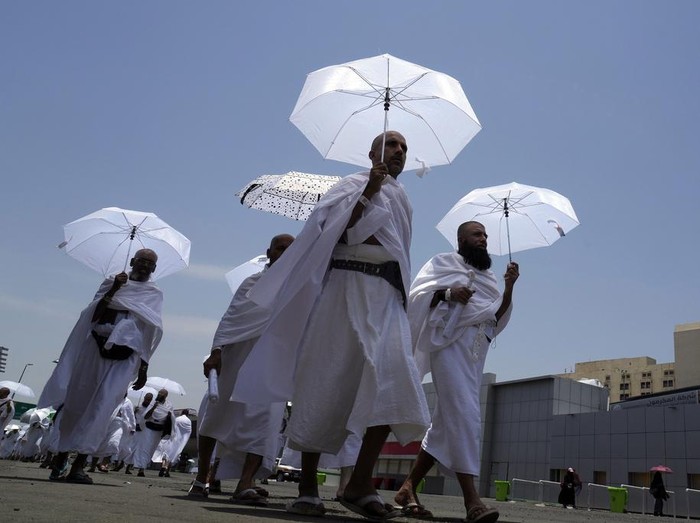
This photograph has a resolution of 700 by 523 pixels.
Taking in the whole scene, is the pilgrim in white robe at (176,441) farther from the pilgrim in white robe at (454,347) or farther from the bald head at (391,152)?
the bald head at (391,152)

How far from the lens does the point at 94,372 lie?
773cm

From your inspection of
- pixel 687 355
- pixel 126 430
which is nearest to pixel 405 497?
pixel 126 430

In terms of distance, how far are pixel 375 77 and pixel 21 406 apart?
81.2 metres

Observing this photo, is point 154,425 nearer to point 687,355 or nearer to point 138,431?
point 138,431

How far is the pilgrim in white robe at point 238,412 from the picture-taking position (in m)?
6.46

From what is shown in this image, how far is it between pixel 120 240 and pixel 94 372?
9.09ft

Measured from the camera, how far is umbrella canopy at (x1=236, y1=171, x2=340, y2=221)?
8805mm

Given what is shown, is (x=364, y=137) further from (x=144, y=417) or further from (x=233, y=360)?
(x=144, y=417)

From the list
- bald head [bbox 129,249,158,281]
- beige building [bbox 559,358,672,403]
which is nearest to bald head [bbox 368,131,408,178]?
bald head [bbox 129,249,158,281]

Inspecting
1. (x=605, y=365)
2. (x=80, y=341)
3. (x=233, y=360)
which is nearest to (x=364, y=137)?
(x=233, y=360)

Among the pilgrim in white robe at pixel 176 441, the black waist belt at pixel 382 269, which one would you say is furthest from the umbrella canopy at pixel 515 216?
the pilgrim in white robe at pixel 176 441

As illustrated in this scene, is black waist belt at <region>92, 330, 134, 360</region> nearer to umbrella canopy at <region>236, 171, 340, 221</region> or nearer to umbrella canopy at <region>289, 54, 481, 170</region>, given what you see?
umbrella canopy at <region>236, 171, 340, 221</region>

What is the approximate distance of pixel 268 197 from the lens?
355 inches

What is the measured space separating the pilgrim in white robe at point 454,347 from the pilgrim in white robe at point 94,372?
3.03 metres
